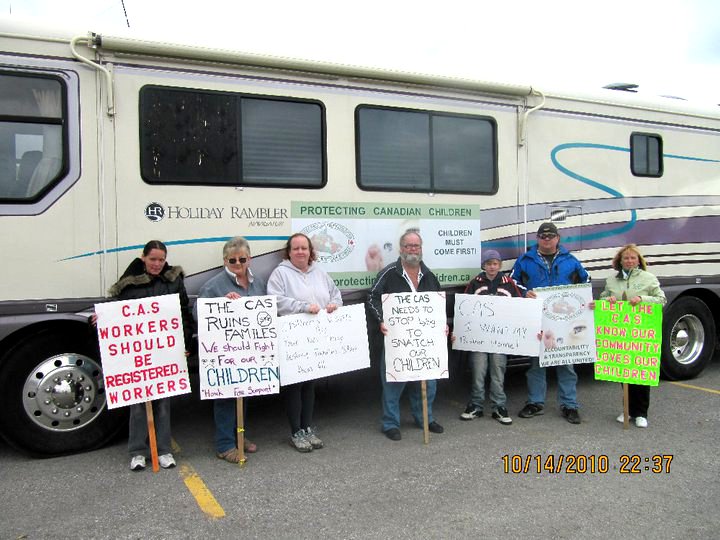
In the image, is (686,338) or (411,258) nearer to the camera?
(411,258)

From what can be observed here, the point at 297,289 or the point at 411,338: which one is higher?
the point at 297,289

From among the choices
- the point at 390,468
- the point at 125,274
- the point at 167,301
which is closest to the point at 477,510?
the point at 390,468

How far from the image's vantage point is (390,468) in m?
4.46

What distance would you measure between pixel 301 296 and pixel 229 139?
1396 mm

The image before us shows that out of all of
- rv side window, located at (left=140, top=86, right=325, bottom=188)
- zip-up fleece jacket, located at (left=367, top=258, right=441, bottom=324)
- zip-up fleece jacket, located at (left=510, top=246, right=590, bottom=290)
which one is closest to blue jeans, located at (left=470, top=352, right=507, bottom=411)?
zip-up fleece jacket, located at (left=510, top=246, right=590, bottom=290)

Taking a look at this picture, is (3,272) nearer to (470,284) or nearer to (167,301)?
(167,301)

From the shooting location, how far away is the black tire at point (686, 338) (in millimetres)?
7047

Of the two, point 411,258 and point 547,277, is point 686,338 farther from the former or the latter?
point 411,258

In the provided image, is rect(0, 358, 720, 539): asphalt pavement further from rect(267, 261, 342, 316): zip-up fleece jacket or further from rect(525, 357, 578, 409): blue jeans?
rect(267, 261, 342, 316): zip-up fleece jacket

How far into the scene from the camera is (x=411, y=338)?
5023 mm

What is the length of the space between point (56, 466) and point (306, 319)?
2112 mm

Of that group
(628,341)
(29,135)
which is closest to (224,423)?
(29,135)

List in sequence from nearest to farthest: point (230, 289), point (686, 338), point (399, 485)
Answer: point (399, 485) → point (230, 289) → point (686, 338)

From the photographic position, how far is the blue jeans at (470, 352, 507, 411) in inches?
219
